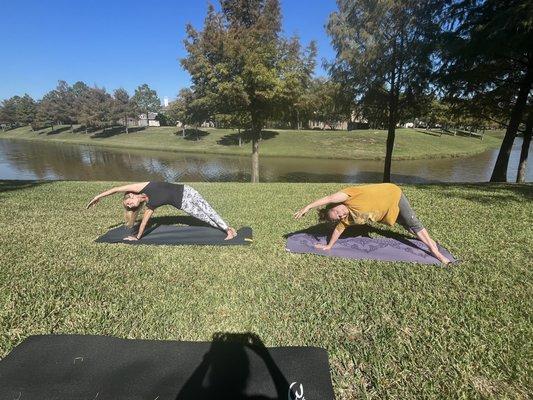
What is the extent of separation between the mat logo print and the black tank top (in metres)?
4.19

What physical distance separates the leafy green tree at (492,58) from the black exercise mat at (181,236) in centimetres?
1120

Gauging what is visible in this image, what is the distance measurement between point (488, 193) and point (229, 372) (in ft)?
37.1

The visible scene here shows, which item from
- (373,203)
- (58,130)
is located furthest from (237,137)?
(58,130)

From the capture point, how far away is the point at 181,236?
6.55 meters

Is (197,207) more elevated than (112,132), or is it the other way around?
(197,207)

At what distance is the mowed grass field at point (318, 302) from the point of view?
309cm

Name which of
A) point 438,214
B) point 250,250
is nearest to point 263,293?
point 250,250

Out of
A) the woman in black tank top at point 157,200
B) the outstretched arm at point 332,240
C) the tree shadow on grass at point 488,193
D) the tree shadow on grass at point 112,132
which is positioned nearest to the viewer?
the outstretched arm at point 332,240

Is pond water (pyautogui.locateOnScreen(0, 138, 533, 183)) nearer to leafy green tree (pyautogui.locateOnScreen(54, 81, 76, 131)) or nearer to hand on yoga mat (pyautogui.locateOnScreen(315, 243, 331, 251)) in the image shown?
hand on yoga mat (pyautogui.locateOnScreen(315, 243, 331, 251))

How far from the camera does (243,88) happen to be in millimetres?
14469

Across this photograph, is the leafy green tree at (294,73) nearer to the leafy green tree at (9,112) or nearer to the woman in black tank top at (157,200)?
the woman in black tank top at (157,200)

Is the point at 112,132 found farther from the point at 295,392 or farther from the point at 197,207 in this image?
the point at 295,392

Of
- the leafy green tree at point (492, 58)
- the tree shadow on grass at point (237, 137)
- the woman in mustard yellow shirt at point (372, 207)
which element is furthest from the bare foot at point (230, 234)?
the tree shadow on grass at point (237, 137)

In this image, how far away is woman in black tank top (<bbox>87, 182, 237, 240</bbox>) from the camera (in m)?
6.03
